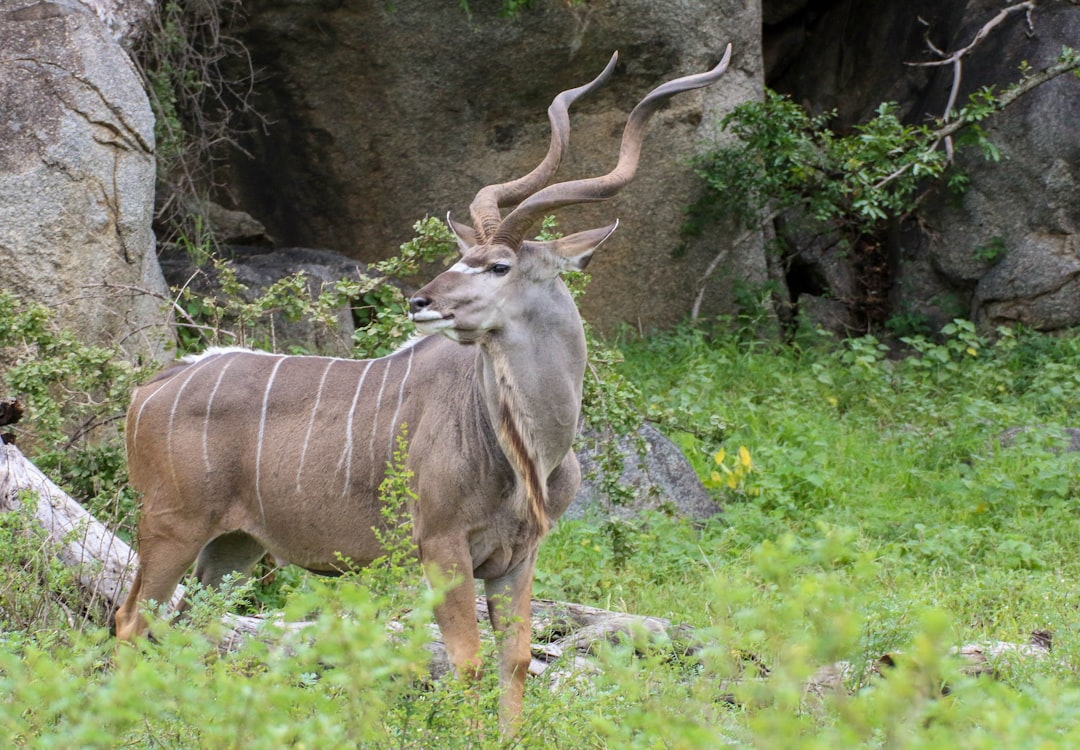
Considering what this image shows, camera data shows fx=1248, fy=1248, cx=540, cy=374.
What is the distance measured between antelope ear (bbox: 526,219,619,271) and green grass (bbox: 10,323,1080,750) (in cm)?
84

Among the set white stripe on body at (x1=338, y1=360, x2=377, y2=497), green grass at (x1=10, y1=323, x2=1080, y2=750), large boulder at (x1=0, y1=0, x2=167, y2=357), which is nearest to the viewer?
green grass at (x1=10, y1=323, x2=1080, y2=750)

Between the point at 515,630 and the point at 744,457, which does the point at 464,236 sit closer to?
the point at 515,630

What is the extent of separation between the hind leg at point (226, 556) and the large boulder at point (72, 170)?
1.22 metres

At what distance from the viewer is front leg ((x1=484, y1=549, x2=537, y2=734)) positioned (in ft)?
Result: 9.31

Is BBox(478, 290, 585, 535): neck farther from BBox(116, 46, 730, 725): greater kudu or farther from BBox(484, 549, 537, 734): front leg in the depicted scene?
BBox(484, 549, 537, 734): front leg

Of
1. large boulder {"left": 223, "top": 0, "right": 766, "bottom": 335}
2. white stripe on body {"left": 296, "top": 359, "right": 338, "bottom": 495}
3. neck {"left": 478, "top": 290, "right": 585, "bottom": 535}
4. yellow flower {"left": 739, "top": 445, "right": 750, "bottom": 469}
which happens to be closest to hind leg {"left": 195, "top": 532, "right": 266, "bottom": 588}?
white stripe on body {"left": 296, "top": 359, "right": 338, "bottom": 495}

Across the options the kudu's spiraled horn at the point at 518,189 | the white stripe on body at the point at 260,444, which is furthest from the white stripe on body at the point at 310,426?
the kudu's spiraled horn at the point at 518,189

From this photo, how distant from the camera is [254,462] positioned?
325 cm

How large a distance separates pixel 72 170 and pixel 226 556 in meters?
1.91

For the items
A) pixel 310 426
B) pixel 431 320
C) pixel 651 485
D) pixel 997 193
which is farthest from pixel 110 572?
pixel 997 193

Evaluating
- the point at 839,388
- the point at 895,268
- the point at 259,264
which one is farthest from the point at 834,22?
the point at 259,264

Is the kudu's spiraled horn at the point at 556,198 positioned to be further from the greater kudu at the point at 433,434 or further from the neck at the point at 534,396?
the neck at the point at 534,396

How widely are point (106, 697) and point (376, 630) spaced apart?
311 millimetres

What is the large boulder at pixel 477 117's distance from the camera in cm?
633
